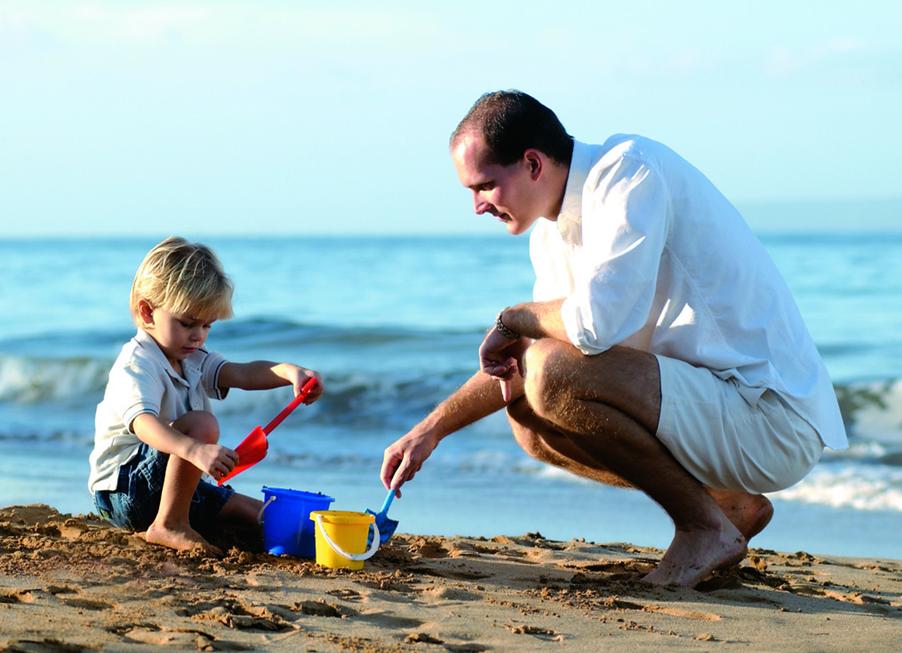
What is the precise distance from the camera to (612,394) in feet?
10.9

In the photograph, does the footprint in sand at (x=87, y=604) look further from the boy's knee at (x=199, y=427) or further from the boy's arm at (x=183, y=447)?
the boy's knee at (x=199, y=427)

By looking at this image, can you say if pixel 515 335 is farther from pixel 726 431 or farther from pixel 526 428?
pixel 726 431

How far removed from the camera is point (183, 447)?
11.1 feet

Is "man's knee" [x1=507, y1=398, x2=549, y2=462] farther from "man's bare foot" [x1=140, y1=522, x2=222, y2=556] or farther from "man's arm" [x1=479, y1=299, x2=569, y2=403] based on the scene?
"man's bare foot" [x1=140, y1=522, x2=222, y2=556]

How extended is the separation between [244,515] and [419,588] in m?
0.78

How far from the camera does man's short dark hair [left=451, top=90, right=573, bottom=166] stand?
3381mm

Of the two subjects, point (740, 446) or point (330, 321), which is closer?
point (740, 446)

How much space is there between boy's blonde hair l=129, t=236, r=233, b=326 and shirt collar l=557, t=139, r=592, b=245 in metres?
1.06

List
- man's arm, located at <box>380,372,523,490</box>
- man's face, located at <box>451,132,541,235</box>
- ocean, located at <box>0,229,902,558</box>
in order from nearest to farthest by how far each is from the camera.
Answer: man's face, located at <box>451,132,541,235</box> < man's arm, located at <box>380,372,523,490</box> < ocean, located at <box>0,229,902,558</box>

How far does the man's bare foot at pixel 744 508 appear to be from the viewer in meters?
3.71

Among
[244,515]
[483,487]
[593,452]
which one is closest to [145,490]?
[244,515]

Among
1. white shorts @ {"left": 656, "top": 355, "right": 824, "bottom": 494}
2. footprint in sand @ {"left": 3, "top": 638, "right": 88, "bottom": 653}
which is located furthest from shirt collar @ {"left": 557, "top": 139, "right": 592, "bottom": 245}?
footprint in sand @ {"left": 3, "top": 638, "right": 88, "bottom": 653}

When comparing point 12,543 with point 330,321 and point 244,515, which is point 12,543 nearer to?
point 244,515

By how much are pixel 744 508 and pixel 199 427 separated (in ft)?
5.39
